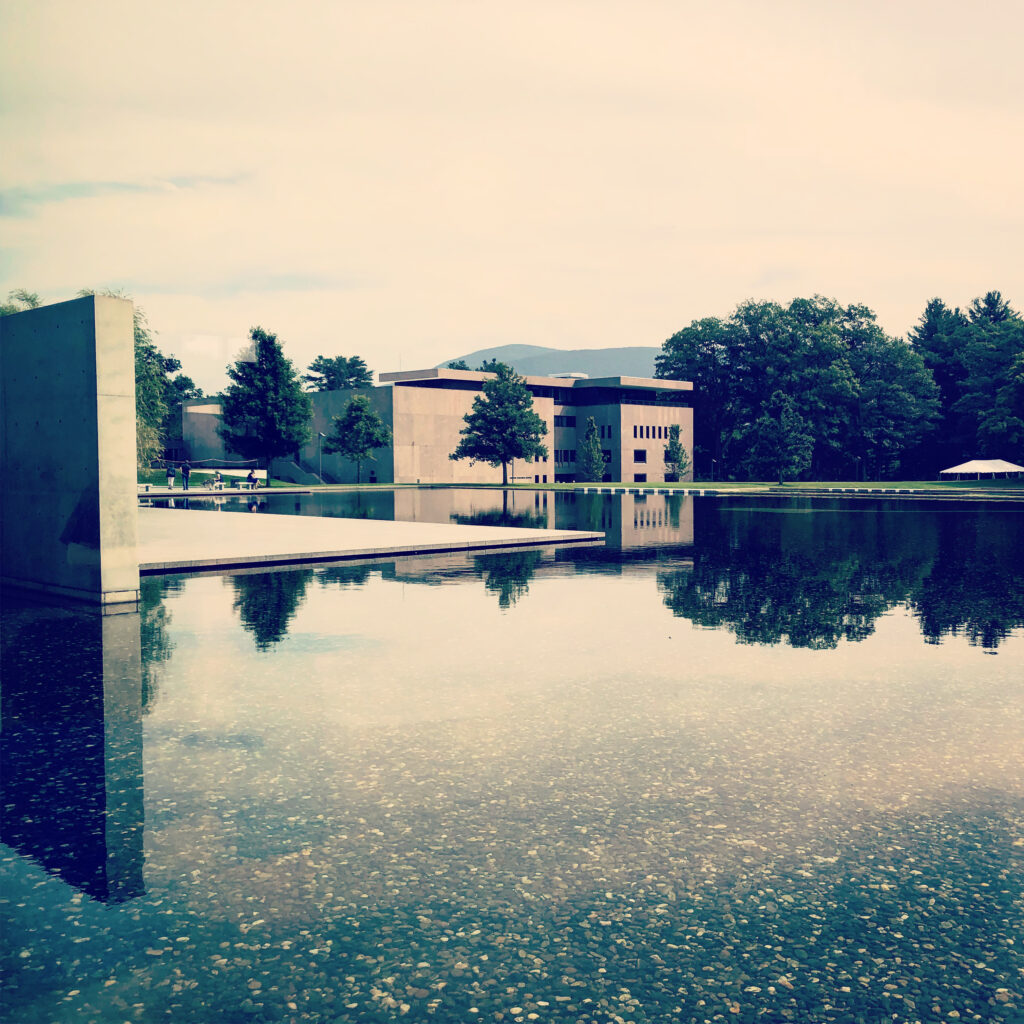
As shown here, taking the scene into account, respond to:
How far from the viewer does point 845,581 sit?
685 inches

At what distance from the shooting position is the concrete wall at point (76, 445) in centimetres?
1485

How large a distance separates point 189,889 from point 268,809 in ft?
3.65

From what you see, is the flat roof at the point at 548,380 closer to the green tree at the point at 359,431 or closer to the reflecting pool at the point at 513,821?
the green tree at the point at 359,431

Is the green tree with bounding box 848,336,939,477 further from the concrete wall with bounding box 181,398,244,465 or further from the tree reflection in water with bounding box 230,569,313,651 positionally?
the tree reflection in water with bounding box 230,569,313,651

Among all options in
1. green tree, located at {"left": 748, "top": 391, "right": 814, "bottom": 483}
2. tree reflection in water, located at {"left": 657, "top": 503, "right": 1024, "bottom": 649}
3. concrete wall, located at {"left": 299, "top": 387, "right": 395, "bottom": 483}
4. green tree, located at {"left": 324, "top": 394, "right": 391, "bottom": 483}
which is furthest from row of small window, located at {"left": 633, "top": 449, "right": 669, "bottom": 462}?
tree reflection in water, located at {"left": 657, "top": 503, "right": 1024, "bottom": 649}

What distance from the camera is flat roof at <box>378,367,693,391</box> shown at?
99.0 m

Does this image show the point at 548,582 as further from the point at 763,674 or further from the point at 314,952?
the point at 314,952

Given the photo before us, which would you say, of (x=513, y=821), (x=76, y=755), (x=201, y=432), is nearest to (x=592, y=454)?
(x=201, y=432)

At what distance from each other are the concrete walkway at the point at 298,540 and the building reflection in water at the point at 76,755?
290 inches

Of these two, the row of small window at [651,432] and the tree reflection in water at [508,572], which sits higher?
the row of small window at [651,432]

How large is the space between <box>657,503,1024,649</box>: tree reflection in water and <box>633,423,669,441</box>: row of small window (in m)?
75.0

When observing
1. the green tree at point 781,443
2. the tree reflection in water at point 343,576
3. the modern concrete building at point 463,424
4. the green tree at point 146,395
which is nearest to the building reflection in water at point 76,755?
the tree reflection in water at point 343,576

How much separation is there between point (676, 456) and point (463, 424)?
2145cm

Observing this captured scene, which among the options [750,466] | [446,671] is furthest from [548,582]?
[750,466]
